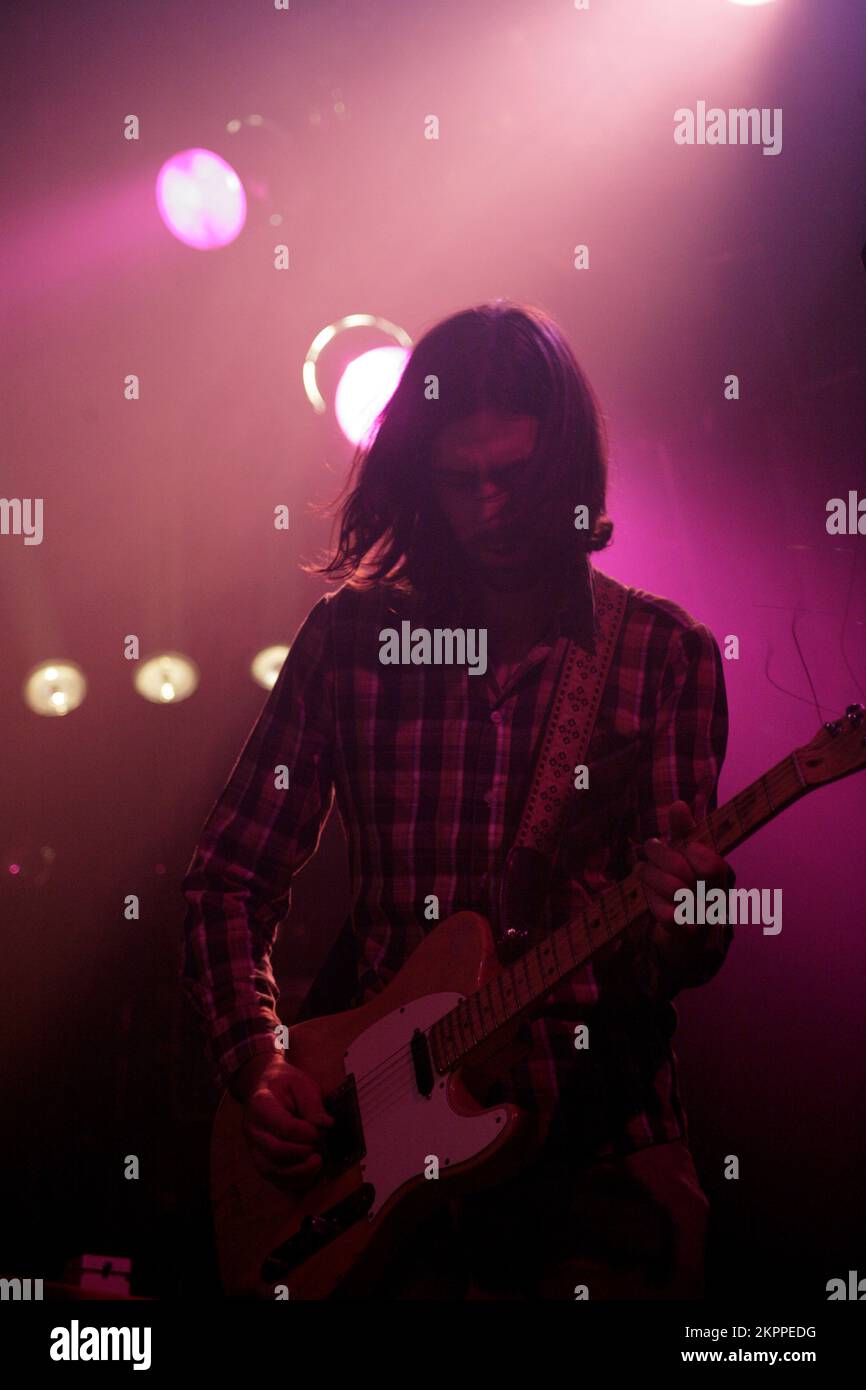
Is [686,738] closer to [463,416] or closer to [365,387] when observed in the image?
[463,416]

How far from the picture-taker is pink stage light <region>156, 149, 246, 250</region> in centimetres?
252

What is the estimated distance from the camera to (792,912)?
7.65 feet

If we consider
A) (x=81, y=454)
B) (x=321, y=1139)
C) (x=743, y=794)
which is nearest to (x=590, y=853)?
(x=743, y=794)

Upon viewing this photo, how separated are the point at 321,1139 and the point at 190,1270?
2.47 feet

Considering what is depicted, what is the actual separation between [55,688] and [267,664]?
51 cm

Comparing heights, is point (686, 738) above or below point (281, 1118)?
above

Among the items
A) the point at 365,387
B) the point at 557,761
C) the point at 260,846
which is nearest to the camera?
the point at 557,761

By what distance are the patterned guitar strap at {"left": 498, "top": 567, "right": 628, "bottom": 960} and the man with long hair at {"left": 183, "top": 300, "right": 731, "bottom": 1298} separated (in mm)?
23

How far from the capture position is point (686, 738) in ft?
6.44

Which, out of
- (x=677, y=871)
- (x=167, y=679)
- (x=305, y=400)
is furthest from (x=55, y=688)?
(x=677, y=871)

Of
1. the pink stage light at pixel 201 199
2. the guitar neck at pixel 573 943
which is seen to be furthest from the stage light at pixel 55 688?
the guitar neck at pixel 573 943

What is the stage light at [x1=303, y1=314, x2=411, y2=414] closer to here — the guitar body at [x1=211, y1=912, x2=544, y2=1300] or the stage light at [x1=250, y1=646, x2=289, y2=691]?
the stage light at [x1=250, y1=646, x2=289, y2=691]
